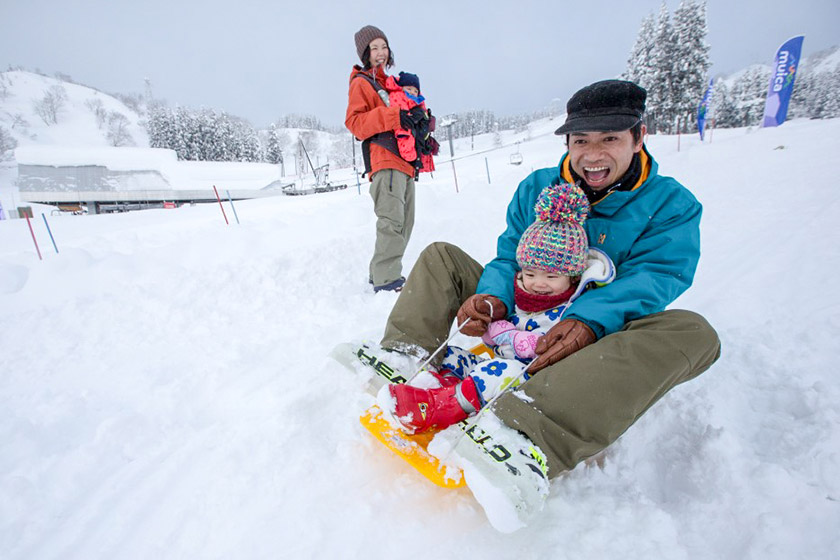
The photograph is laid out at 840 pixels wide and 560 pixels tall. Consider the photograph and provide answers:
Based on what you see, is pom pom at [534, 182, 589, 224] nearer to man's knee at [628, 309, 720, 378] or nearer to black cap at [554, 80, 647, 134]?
black cap at [554, 80, 647, 134]

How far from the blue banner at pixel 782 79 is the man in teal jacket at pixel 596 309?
20.3 metres

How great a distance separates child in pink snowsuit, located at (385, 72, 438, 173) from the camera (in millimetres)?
3289

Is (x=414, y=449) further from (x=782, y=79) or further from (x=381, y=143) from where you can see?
(x=782, y=79)

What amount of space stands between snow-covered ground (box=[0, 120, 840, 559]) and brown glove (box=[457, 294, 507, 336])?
1.99ft

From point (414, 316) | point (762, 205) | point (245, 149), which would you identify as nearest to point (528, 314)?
point (414, 316)

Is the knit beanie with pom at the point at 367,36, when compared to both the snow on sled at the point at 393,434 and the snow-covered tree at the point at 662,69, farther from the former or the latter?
the snow-covered tree at the point at 662,69

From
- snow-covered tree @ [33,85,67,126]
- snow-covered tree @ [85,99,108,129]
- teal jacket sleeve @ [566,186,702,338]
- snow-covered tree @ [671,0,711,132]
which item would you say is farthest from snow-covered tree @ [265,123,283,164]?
teal jacket sleeve @ [566,186,702,338]

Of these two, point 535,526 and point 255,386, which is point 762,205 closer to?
point 535,526

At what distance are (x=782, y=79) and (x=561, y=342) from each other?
864 inches

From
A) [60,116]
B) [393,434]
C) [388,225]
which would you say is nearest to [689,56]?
[388,225]

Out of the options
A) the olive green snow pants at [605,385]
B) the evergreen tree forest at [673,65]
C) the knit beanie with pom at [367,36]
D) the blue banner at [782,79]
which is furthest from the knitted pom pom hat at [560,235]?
the evergreen tree forest at [673,65]

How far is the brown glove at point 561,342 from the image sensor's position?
1.45 metres

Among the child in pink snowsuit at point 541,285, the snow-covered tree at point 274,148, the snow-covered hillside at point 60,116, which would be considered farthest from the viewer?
the snow-covered hillside at point 60,116

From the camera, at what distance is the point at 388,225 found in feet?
11.1
